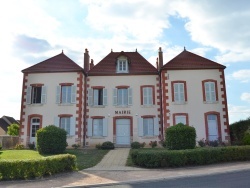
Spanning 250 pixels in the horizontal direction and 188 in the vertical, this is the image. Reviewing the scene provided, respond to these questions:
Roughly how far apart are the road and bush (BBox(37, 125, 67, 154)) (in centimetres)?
812

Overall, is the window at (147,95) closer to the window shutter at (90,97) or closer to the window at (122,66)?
the window at (122,66)

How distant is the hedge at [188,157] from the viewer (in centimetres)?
1181

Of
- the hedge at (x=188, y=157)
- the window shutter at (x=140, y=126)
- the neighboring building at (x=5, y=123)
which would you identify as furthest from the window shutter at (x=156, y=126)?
the neighboring building at (x=5, y=123)

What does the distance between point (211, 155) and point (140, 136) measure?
9.45m

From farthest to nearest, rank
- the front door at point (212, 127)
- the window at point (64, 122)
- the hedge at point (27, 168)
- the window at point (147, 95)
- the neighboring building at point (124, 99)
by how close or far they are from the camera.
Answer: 1. the window at point (147, 95)
2. the window at point (64, 122)
3. the neighboring building at point (124, 99)
4. the front door at point (212, 127)
5. the hedge at point (27, 168)

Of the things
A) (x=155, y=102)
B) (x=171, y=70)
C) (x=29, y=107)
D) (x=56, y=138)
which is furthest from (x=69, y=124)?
(x=171, y=70)

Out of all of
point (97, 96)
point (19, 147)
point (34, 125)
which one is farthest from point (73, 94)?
point (19, 147)

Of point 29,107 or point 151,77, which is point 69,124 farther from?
point 151,77

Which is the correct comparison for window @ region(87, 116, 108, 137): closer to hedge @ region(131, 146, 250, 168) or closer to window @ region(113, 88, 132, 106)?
window @ region(113, 88, 132, 106)

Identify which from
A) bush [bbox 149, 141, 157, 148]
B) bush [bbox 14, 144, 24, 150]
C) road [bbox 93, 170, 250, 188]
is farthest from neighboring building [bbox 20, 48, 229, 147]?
road [bbox 93, 170, 250, 188]

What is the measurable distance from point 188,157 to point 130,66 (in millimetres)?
12347

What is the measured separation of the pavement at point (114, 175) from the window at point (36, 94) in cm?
1072

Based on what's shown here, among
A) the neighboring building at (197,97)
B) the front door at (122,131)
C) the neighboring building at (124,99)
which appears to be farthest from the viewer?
the front door at (122,131)

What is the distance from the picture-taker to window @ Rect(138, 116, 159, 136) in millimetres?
21312
